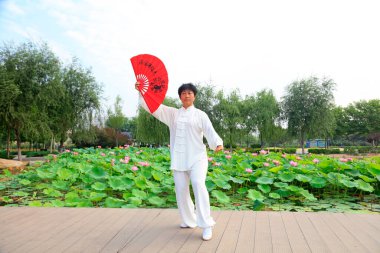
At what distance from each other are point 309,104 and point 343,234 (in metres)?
23.4

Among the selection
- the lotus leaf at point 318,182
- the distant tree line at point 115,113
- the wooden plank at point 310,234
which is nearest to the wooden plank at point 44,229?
the wooden plank at point 310,234

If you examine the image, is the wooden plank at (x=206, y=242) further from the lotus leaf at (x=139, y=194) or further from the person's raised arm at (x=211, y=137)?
the lotus leaf at (x=139, y=194)

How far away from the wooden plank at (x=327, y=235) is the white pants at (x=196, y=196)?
0.99 meters

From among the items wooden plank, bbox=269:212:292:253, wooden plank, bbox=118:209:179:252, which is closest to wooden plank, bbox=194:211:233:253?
wooden plank, bbox=118:209:179:252

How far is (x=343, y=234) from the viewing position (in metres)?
3.04

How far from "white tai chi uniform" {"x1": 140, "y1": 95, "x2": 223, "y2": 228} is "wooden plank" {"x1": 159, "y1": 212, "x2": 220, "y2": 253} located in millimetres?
85

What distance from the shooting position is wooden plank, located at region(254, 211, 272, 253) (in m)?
2.70

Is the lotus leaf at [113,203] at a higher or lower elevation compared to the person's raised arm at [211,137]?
lower

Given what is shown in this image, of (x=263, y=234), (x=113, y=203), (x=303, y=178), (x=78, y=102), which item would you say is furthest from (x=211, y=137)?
(x=78, y=102)

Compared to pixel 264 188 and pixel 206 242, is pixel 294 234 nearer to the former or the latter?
pixel 206 242

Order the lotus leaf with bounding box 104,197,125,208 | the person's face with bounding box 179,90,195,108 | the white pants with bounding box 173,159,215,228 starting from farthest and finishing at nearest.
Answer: the lotus leaf with bounding box 104,197,125,208 < the person's face with bounding box 179,90,195,108 < the white pants with bounding box 173,159,215,228

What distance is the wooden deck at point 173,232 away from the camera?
2760 millimetres

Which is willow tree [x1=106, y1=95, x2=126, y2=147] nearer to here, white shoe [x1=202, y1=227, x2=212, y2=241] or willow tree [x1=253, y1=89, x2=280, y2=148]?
willow tree [x1=253, y1=89, x2=280, y2=148]

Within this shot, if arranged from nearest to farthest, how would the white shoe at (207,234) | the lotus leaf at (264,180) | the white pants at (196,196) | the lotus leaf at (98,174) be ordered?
the white shoe at (207,234) → the white pants at (196,196) → the lotus leaf at (264,180) → the lotus leaf at (98,174)
